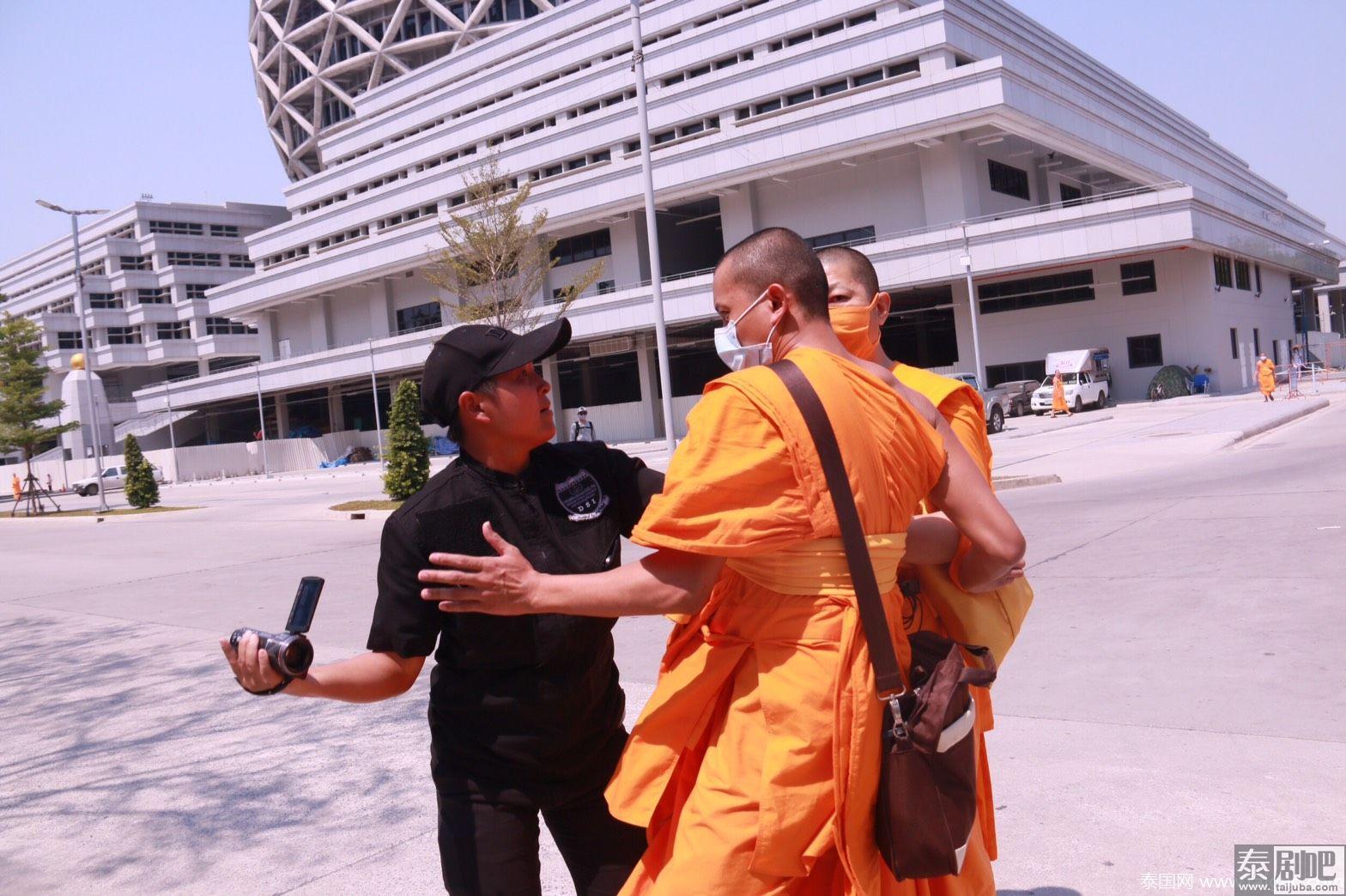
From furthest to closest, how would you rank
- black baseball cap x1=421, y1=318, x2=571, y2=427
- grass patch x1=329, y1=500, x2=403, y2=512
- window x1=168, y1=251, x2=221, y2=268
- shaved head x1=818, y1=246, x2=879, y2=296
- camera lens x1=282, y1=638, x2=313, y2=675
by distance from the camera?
window x1=168, y1=251, x2=221, y2=268
grass patch x1=329, y1=500, x2=403, y2=512
shaved head x1=818, y1=246, x2=879, y2=296
black baseball cap x1=421, y1=318, x2=571, y2=427
camera lens x1=282, y1=638, x2=313, y2=675

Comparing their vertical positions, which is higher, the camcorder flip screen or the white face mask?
the white face mask

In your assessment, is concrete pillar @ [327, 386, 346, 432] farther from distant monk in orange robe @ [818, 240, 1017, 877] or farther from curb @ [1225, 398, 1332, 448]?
distant monk in orange robe @ [818, 240, 1017, 877]

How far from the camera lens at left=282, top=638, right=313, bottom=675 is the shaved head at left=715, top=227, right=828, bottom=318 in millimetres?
1164

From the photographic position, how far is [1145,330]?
37.8 meters

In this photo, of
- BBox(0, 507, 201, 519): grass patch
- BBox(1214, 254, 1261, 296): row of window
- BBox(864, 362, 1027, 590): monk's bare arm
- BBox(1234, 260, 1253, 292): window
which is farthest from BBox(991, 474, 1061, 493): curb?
BBox(1234, 260, 1253, 292): window

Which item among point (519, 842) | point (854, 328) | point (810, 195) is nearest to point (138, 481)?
point (810, 195)

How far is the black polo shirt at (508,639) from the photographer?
2402 millimetres

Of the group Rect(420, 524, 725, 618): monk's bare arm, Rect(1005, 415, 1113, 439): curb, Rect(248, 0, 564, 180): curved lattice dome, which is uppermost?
Rect(248, 0, 564, 180): curved lattice dome

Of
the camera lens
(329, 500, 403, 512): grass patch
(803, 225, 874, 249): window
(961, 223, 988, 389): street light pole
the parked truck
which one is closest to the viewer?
the camera lens

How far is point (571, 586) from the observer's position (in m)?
2.07

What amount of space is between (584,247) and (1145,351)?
76.9 ft

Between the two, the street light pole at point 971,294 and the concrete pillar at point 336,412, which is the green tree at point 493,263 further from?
the concrete pillar at point 336,412

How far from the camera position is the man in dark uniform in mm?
2402

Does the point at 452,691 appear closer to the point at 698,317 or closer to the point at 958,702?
the point at 958,702
